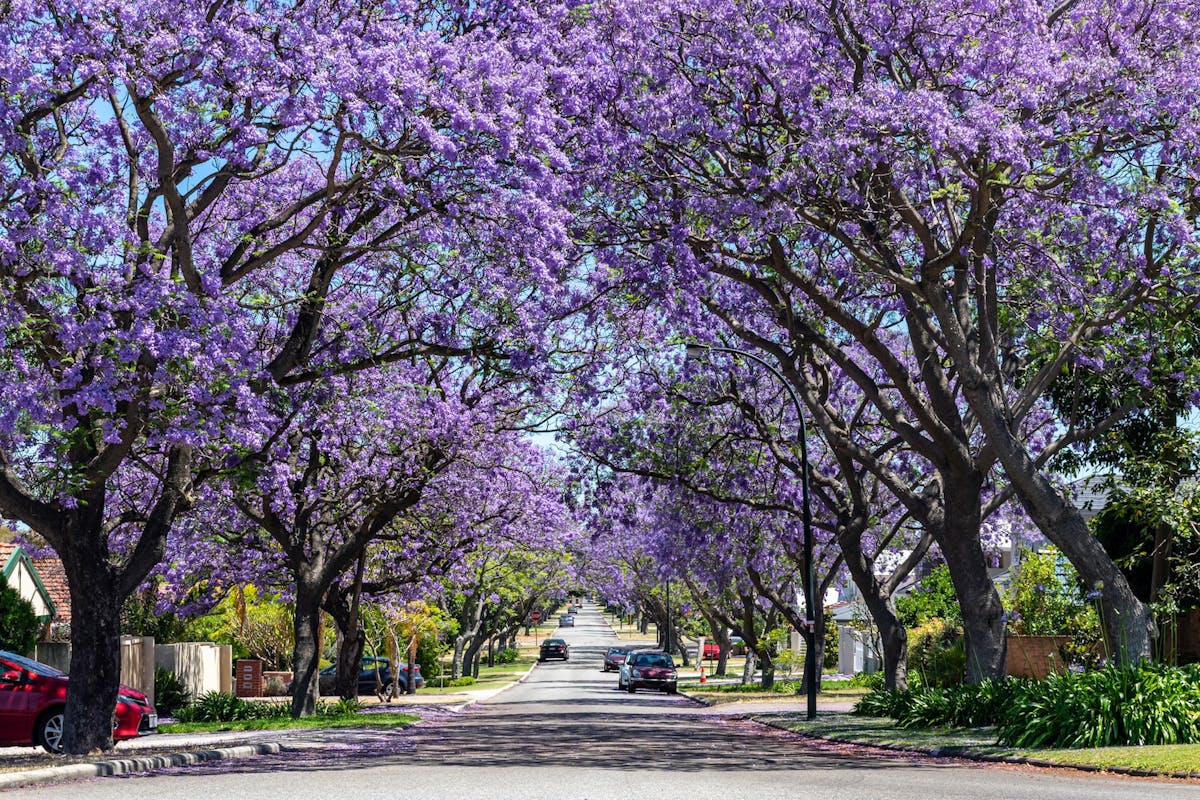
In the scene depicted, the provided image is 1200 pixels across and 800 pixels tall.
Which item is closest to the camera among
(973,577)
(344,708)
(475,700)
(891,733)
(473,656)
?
(973,577)

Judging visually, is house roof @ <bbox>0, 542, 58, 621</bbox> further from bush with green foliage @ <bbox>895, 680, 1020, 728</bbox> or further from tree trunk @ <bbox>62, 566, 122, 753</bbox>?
bush with green foliage @ <bbox>895, 680, 1020, 728</bbox>

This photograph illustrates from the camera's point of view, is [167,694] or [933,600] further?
[933,600]

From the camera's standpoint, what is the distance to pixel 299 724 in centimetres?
2716

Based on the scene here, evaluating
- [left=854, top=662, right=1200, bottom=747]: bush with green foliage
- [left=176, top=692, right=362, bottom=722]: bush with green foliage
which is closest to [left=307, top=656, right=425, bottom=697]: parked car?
[left=176, top=692, right=362, bottom=722]: bush with green foliage

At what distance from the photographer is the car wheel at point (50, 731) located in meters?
19.0

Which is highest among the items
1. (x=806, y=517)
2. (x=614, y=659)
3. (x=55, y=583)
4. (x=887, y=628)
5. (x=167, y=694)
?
(x=806, y=517)

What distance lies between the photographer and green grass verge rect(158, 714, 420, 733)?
86.6 feet

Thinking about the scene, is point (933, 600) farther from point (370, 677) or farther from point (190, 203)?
point (190, 203)

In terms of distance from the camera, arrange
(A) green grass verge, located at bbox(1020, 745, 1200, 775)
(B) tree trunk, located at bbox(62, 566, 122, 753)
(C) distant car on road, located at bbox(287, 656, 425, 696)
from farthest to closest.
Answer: (C) distant car on road, located at bbox(287, 656, 425, 696)
(B) tree trunk, located at bbox(62, 566, 122, 753)
(A) green grass verge, located at bbox(1020, 745, 1200, 775)

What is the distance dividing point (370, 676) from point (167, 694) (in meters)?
11.6

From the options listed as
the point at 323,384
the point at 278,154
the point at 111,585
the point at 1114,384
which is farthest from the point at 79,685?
the point at 1114,384

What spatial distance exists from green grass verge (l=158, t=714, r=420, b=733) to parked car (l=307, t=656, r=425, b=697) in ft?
39.0

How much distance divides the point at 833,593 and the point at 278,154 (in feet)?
253

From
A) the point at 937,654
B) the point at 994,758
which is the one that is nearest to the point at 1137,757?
the point at 994,758
